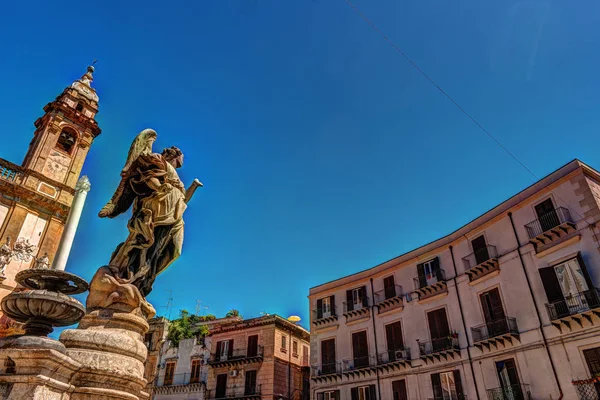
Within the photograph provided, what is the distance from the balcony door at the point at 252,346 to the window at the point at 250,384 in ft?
4.27

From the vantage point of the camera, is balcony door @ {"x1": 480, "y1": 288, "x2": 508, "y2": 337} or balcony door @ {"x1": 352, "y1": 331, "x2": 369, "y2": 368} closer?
balcony door @ {"x1": 480, "y1": 288, "x2": 508, "y2": 337}

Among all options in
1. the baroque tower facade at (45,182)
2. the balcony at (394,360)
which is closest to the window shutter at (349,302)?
the balcony at (394,360)

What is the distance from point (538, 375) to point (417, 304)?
7.81m

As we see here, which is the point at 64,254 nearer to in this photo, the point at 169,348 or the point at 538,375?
the point at 169,348

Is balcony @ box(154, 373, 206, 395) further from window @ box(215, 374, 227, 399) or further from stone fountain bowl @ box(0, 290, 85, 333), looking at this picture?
stone fountain bowl @ box(0, 290, 85, 333)

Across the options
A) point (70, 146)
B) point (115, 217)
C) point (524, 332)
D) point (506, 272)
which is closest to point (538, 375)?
point (524, 332)

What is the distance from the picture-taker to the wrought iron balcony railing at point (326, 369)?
26719 millimetres

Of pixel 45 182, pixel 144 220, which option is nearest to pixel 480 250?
pixel 144 220

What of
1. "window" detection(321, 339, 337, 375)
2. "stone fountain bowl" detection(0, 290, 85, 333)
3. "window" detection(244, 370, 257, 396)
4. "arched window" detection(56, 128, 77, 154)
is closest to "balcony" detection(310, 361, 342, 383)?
"window" detection(321, 339, 337, 375)

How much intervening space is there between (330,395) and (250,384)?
742 centimetres

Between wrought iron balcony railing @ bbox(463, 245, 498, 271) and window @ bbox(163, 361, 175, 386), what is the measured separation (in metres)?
25.4

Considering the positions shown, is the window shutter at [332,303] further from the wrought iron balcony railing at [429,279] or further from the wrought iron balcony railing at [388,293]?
the wrought iron balcony railing at [429,279]

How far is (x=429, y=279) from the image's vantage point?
2483 cm

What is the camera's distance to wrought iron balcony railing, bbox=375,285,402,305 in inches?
1027
